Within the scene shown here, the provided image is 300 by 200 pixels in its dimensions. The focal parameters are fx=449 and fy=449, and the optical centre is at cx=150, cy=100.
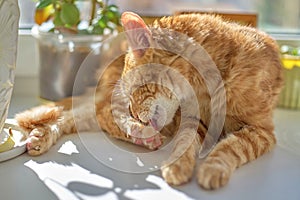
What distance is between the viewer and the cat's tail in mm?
1018

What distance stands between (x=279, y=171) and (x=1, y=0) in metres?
0.64

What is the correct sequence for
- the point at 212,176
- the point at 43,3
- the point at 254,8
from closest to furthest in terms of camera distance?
the point at 212,176
the point at 43,3
the point at 254,8

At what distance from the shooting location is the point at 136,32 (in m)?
0.90

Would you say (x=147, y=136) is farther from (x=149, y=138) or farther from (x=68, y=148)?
(x=68, y=148)

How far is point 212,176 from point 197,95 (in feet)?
0.74

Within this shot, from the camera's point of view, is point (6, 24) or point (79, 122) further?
point (79, 122)

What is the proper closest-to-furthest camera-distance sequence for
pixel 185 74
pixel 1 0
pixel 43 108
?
pixel 1 0 → pixel 185 74 → pixel 43 108

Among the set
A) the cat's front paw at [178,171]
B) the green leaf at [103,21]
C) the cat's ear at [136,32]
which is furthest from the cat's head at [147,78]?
the green leaf at [103,21]

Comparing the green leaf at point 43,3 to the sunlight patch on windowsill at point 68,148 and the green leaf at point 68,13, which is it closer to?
the green leaf at point 68,13

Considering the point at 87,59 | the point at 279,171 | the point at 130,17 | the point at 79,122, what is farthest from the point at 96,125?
the point at 279,171

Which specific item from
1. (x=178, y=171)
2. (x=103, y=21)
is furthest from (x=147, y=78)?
(x=103, y=21)

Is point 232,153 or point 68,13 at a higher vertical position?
point 68,13

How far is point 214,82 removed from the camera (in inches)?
37.7

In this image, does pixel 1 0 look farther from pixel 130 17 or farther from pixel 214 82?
pixel 214 82
